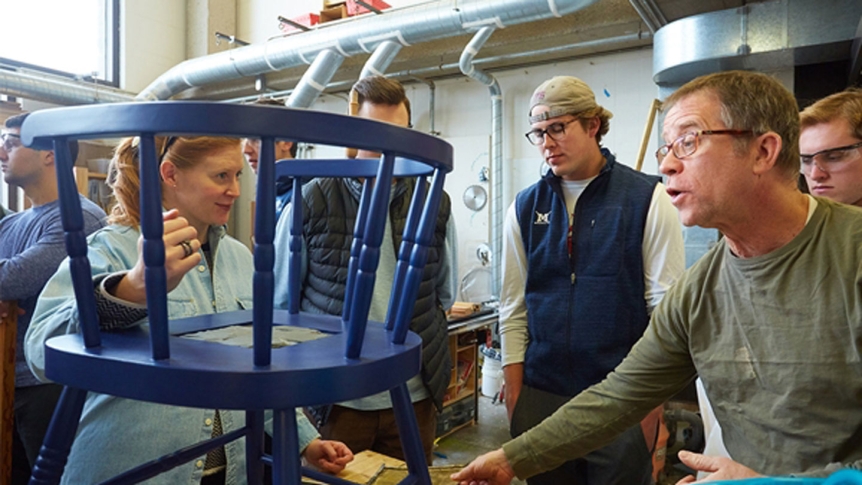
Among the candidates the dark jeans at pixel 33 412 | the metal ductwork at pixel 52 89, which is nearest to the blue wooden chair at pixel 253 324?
the dark jeans at pixel 33 412

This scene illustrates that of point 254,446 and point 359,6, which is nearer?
point 254,446

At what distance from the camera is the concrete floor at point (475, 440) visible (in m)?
3.61

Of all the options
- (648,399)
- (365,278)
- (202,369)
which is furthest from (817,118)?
(202,369)

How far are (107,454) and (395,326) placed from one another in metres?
0.56

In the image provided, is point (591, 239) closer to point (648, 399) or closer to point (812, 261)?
point (648, 399)

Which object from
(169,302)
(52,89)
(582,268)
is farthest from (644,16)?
(52,89)

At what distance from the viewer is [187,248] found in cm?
74

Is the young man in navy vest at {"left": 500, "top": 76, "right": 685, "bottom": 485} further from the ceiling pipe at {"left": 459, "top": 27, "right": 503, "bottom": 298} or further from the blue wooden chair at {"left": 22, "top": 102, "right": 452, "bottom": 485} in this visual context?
the ceiling pipe at {"left": 459, "top": 27, "right": 503, "bottom": 298}

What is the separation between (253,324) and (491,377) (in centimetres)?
419

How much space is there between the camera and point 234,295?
1210mm

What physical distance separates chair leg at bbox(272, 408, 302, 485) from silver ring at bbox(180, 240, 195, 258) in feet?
0.78

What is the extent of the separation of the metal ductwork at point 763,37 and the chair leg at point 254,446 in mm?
3406

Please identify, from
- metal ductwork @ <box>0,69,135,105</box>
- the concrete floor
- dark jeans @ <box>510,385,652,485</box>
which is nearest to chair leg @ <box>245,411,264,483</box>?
dark jeans @ <box>510,385,652,485</box>

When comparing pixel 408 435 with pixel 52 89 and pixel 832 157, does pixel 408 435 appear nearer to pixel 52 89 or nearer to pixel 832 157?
pixel 832 157
